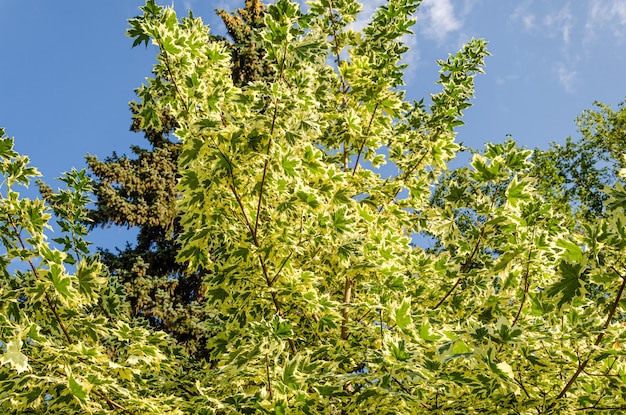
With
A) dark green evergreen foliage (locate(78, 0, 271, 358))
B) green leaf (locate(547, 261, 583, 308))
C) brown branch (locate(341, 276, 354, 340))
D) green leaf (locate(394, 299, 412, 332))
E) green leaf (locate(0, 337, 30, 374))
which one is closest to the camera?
green leaf (locate(547, 261, 583, 308))

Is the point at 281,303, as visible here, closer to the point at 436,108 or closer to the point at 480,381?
the point at 480,381

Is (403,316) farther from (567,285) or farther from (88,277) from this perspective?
(88,277)

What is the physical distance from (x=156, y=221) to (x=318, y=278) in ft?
39.0

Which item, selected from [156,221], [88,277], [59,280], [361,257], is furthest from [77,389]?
[156,221]

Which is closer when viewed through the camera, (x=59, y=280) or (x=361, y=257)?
(x=59, y=280)

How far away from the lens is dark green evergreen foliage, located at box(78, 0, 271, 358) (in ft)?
42.6

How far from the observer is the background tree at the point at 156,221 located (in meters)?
13.0

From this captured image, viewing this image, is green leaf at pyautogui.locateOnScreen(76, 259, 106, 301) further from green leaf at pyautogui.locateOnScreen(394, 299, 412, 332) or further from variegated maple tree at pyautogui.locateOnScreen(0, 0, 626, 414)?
green leaf at pyautogui.locateOnScreen(394, 299, 412, 332)

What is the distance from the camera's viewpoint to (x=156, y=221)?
14.6 metres

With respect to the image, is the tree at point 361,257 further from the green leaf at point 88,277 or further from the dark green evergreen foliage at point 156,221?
the dark green evergreen foliage at point 156,221

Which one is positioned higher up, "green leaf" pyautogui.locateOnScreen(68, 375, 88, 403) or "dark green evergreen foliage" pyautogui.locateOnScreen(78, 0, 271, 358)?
"dark green evergreen foliage" pyautogui.locateOnScreen(78, 0, 271, 358)

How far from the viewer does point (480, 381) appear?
2.78 metres

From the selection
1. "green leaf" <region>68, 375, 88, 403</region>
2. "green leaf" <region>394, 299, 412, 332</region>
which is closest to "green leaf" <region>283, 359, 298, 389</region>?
"green leaf" <region>394, 299, 412, 332</region>

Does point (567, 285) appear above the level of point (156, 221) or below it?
below
